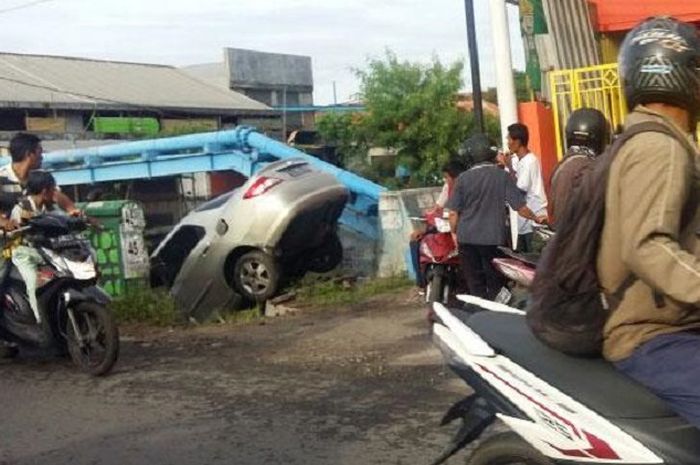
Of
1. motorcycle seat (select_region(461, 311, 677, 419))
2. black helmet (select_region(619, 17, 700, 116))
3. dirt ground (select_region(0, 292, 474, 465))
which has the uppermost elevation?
black helmet (select_region(619, 17, 700, 116))

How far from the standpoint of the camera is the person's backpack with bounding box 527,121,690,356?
2.74 m

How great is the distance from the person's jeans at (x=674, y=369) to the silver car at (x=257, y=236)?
723cm

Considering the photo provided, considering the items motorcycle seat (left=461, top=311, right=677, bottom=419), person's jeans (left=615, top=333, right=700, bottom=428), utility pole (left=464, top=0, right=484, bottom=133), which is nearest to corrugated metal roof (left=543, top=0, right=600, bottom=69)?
utility pole (left=464, top=0, right=484, bottom=133)

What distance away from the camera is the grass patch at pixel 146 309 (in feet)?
31.5

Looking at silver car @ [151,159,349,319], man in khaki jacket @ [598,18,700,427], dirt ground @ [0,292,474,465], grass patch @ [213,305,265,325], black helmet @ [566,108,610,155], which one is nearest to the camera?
man in khaki jacket @ [598,18,700,427]

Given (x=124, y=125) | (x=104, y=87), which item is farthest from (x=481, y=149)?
(x=104, y=87)

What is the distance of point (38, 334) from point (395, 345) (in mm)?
2489

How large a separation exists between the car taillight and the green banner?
3.51 metres

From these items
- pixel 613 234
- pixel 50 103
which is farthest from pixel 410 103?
pixel 613 234

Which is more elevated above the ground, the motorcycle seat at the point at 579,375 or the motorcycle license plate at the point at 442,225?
the motorcycle license plate at the point at 442,225

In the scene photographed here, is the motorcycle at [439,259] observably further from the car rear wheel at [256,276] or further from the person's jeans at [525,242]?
the car rear wheel at [256,276]

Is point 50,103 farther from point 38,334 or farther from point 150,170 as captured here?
point 38,334

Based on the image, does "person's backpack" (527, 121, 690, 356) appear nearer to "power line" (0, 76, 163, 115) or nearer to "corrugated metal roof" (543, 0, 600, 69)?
"corrugated metal roof" (543, 0, 600, 69)

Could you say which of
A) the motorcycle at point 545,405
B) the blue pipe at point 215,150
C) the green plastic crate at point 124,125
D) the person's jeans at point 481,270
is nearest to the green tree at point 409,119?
the green plastic crate at point 124,125
